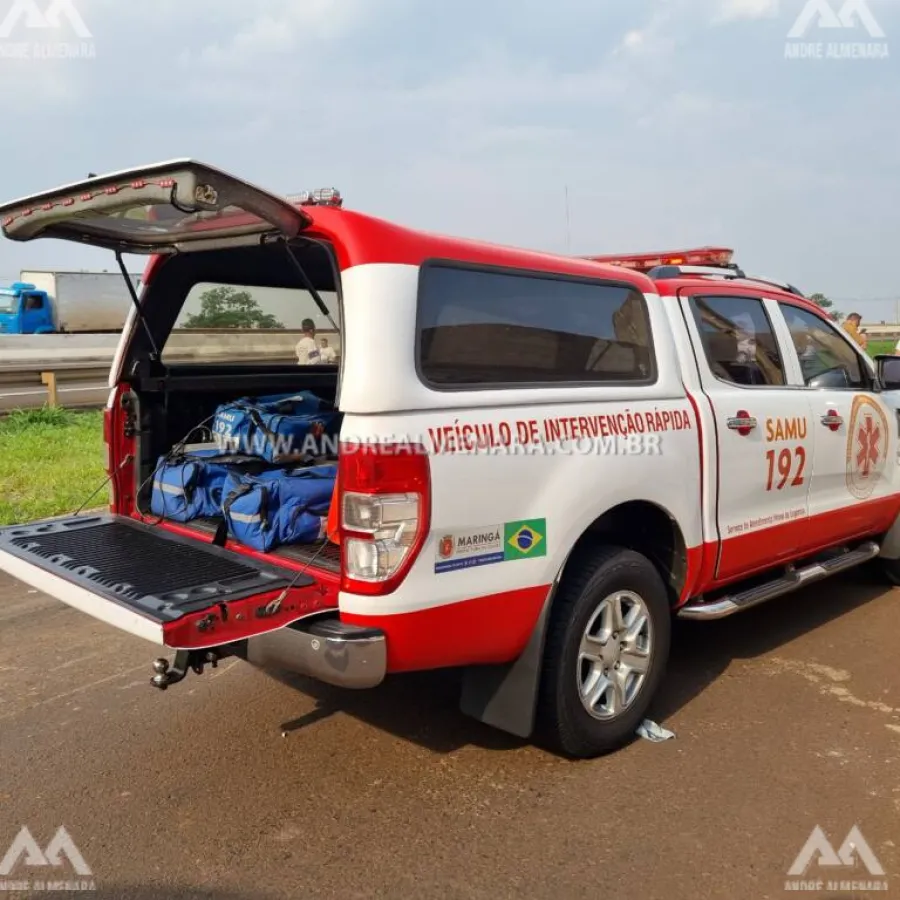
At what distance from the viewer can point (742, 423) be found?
13.0 ft

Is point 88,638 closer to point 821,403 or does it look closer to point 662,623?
point 662,623

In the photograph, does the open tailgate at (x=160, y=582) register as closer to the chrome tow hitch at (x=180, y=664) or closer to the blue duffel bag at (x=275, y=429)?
the chrome tow hitch at (x=180, y=664)

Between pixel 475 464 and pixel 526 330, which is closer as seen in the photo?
pixel 475 464

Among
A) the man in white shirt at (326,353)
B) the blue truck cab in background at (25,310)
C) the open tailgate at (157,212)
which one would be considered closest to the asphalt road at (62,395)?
the man in white shirt at (326,353)

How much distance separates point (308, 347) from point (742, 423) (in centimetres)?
233

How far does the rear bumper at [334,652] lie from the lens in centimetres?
275

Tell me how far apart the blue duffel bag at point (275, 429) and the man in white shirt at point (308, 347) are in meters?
0.49

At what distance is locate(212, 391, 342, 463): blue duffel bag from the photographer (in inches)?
159

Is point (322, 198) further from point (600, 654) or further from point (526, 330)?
point (600, 654)

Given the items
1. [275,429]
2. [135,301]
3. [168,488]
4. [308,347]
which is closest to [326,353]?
[308,347]

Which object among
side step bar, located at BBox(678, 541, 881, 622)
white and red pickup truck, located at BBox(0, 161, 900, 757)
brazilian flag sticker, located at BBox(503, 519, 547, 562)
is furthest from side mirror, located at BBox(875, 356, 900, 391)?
brazilian flag sticker, located at BBox(503, 519, 547, 562)

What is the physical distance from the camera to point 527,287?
10.9 feet

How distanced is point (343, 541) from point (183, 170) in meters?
1.22

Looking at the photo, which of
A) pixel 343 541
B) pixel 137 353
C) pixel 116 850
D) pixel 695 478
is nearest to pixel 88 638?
pixel 137 353
